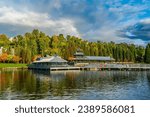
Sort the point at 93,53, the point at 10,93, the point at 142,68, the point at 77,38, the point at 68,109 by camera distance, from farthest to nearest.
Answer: the point at 77,38, the point at 93,53, the point at 142,68, the point at 10,93, the point at 68,109

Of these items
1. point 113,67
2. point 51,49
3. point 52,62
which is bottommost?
point 113,67

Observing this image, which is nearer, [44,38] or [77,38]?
[44,38]

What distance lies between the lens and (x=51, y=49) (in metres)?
124


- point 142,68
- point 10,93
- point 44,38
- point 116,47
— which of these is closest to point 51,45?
point 44,38

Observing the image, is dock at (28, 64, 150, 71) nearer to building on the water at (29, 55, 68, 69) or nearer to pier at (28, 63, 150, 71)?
pier at (28, 63, 150, 71)

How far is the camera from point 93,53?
124 metres

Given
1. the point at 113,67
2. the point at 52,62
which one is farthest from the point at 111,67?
the point at 52,62

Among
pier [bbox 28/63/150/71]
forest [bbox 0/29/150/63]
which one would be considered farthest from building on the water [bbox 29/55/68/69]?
forest [bbox 0/29/150/63]

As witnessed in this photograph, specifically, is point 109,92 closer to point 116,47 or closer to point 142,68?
point 142,68

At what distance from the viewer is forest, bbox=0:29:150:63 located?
4473 inches

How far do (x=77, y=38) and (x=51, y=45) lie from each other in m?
19.7

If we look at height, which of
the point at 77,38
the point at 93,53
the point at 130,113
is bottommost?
the point at 130,113

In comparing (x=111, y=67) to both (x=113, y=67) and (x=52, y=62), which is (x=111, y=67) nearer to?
(x=113, y=67)

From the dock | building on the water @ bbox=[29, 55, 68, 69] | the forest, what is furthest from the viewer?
the forest
